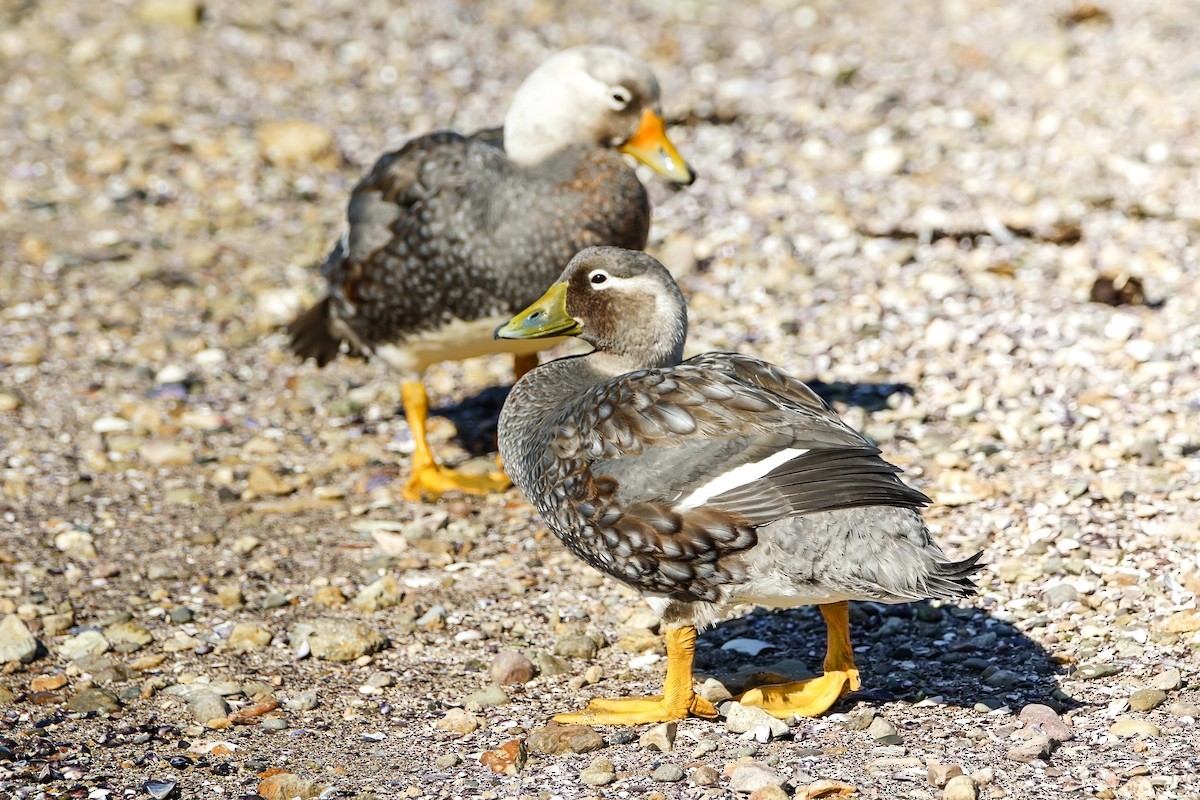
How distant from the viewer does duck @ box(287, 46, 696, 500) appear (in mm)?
6586

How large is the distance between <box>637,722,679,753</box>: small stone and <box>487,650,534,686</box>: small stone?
71cm

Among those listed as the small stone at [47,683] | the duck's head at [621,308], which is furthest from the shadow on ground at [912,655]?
the small stone at [47,683]

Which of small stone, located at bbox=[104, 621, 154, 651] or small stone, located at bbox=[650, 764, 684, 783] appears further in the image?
small stone, located at bbox=[104, 621, 154, 651]

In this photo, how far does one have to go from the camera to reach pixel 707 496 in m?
4.56

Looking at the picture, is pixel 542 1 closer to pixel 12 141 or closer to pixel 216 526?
pixel 12 141

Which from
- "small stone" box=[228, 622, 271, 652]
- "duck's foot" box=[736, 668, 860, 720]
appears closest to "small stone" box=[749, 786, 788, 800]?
"duck's foot" box=[736, 668, 860, 720]

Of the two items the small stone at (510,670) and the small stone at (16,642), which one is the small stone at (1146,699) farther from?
the small stone at (16,642)

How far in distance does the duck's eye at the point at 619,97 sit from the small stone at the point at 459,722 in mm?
3118

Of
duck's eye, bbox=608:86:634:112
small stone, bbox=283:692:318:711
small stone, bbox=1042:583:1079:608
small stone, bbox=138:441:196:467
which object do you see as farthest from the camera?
small stone, bbox=138:441:196:467

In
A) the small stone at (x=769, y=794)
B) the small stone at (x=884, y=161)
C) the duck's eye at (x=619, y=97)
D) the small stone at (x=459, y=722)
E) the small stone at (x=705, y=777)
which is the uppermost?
the duck's eye at (x=619, y=97)

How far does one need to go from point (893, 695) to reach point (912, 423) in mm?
2398

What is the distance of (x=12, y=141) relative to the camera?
10.7 metres

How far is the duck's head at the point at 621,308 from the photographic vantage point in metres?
5.27

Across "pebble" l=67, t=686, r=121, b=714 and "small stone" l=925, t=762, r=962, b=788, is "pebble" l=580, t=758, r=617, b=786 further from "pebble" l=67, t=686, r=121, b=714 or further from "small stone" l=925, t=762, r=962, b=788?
"pebble" l=67, t=686, r=121, b=714
